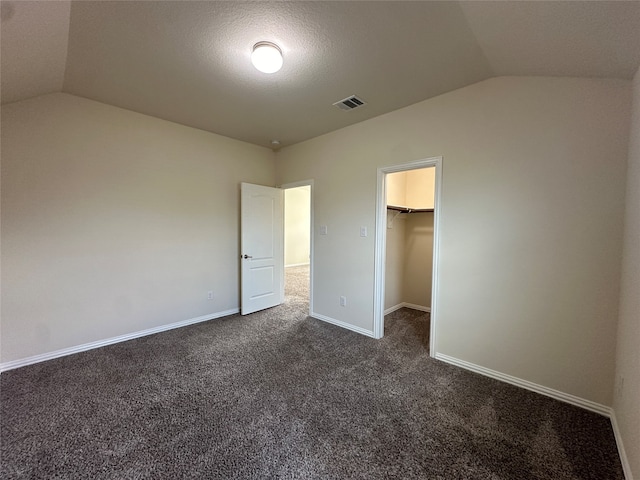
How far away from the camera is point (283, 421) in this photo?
1.78 metres

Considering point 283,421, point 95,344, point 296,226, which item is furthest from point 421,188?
point 296,226

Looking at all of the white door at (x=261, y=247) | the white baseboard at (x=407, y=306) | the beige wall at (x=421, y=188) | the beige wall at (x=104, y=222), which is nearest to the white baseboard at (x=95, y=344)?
the beige wall at (x=104, y=222)

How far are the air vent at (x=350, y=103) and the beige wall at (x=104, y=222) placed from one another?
76.7 inches

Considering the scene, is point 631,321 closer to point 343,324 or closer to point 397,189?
point 343,324

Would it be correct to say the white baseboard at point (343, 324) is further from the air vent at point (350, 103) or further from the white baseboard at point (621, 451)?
the air vent at point (350, 103)

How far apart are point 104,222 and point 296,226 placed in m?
6.05

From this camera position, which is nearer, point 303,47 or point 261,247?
point 303,47

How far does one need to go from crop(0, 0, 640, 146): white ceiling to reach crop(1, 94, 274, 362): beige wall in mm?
383

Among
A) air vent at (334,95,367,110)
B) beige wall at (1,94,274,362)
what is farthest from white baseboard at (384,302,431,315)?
air vent at (334,95,367,110)

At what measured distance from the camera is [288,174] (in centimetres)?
427

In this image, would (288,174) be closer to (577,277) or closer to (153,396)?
(153,396)

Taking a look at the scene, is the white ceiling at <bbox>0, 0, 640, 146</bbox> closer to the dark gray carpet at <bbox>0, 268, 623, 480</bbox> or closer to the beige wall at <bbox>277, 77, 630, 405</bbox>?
the beige wall at <bbox>277, 77, 630, 405</bbox>

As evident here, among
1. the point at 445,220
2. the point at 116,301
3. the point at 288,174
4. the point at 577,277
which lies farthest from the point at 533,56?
the point at 116,301

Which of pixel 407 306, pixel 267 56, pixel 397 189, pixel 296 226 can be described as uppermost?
pixel 267 56
